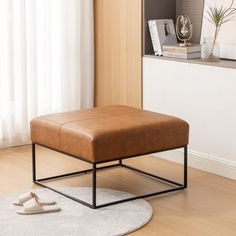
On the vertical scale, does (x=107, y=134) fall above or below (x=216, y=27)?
below

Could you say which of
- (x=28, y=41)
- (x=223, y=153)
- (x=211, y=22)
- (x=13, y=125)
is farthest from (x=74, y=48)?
(x=223, y=153)

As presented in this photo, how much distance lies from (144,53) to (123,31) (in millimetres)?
264

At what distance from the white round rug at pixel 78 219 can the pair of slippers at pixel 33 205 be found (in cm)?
3

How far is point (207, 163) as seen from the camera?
4379mm

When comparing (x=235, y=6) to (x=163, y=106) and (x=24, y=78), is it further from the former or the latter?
(x=24, y=78)

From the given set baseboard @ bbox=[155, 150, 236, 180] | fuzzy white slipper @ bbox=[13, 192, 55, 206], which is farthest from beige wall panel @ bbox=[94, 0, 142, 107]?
fuzzy white slipper @ bbox=[13, 192, 55, 206]

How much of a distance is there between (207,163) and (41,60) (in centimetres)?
150

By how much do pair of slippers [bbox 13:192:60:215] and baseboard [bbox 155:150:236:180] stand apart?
1.17 metres

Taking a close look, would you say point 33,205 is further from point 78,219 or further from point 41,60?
point 41,60

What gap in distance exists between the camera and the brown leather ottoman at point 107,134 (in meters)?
3.60

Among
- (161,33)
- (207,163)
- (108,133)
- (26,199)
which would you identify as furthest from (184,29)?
(26,199)

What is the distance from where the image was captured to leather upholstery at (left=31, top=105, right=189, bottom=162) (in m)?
3.60

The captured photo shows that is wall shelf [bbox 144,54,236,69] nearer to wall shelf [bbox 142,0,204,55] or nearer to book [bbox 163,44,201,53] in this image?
book [bbox 163,44,201,53]

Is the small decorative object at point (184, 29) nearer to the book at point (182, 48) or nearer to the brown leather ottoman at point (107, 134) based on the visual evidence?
the book at point (182, 48)
